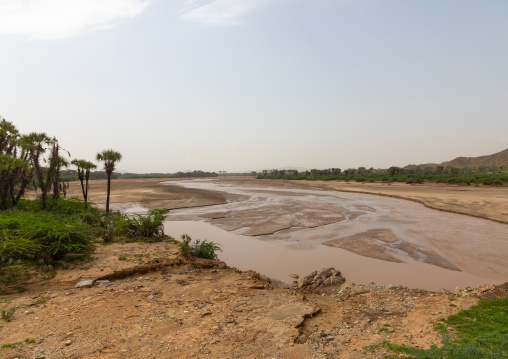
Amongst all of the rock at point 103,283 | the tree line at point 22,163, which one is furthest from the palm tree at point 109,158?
the rock at point 103,283

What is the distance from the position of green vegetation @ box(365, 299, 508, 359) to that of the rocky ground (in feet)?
1.06

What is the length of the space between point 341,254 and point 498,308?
7817 mm

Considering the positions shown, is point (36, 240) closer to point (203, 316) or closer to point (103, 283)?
point (103, 283)

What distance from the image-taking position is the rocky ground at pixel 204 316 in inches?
198

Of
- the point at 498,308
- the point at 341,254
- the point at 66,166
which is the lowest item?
the point at 341,254

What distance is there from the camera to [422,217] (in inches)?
898

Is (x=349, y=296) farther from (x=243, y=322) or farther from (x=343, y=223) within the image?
(x=343, y=223)

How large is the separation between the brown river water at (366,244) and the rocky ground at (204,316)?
9.60 feet

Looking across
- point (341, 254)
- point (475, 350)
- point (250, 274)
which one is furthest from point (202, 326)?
point (341, 254)

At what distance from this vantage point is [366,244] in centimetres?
1509

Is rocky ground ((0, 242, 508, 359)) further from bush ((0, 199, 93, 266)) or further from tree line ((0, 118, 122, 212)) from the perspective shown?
tree line ((0, 118, 122, 212))

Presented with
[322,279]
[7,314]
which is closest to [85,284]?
[7,314]

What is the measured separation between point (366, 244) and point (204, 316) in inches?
464

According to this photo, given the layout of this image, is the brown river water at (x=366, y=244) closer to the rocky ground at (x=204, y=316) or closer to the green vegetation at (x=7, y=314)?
the rocky ground at (x=204, y=316)
